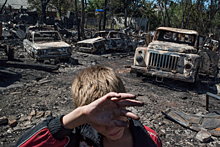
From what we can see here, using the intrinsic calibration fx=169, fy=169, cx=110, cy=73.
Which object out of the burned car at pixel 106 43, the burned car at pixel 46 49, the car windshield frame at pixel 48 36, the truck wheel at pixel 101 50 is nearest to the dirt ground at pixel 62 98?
the burned car at pixel 46 49

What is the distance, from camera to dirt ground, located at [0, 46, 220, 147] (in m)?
3.18

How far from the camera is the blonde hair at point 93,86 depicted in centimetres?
95

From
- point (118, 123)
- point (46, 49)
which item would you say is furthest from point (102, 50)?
point (118, 123)

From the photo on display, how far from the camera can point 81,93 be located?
38.5 inches

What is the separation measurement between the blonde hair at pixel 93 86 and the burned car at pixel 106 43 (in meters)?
10.4

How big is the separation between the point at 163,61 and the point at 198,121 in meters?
2.54

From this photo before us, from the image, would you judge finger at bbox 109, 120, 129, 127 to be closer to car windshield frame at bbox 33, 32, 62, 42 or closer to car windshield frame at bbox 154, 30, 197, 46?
car windshield frame at bbox 154, 30, 197, 46

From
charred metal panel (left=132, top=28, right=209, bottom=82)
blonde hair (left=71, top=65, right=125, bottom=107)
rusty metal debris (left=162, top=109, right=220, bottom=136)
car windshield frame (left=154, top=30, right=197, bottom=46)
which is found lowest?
rusty metal debris (left=162, top=109, right=220, bottom=136)

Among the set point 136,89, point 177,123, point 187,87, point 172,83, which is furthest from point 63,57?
point 177,123

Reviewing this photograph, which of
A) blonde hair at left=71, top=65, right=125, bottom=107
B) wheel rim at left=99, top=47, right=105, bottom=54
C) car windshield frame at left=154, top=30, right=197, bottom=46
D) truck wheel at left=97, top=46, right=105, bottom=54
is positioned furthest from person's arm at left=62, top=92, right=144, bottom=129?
wheel rim at left=99, top=47, right=105, bottom=54

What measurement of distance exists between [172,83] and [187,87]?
514 mm

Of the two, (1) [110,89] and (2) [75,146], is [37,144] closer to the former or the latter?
(2) [75,146]

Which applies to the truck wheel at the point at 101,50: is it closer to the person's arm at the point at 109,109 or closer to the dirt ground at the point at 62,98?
the dirt ground at the point at 62,98

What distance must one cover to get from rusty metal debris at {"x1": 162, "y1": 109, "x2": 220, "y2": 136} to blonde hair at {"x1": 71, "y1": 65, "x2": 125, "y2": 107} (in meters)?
2.98
